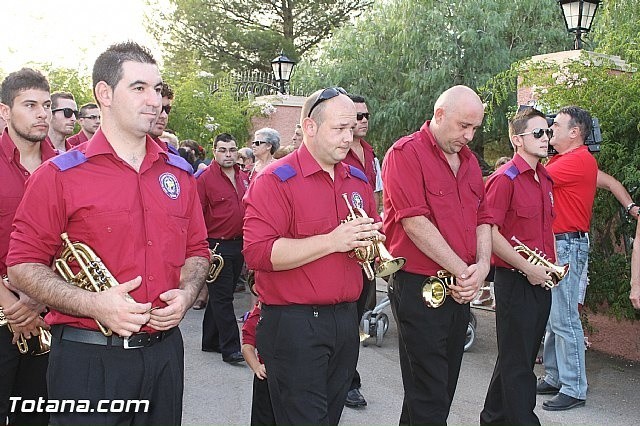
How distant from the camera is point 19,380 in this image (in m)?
4.30

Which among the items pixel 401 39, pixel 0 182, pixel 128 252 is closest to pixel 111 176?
pixel 128 252

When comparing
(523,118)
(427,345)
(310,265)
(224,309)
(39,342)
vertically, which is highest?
(523,118)

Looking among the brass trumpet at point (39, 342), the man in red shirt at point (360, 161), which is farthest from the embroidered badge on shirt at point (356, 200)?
the brass trumpet at point (39, 342)

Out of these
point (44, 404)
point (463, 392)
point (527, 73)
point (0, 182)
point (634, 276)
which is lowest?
point (463, 392)

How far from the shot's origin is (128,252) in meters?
3.14

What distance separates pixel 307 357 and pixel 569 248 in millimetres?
3501

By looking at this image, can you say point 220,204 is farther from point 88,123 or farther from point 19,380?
point 19,380

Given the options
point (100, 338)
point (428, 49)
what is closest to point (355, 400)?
point (100, 338)

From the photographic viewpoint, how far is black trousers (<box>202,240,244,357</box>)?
293 inches

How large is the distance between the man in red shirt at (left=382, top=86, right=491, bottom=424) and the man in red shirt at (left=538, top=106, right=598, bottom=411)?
1.83 metres

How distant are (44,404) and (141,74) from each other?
2.17m

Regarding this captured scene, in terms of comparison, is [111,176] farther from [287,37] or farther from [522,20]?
[287,37]

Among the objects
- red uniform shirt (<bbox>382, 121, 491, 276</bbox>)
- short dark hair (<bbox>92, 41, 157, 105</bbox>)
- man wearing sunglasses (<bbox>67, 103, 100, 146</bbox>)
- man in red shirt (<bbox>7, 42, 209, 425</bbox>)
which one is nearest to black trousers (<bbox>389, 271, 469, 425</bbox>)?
red uniform shirt (<bbox>382, 121, 491, 276</bbox>)

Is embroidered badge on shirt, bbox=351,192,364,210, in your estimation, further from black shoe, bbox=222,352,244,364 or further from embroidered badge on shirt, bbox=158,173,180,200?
black shoe, bbox=222,352,244,364
